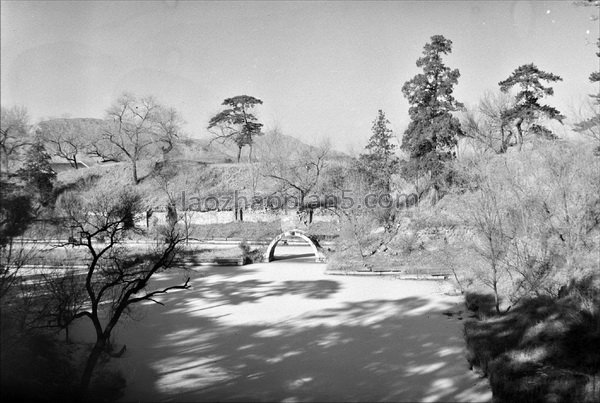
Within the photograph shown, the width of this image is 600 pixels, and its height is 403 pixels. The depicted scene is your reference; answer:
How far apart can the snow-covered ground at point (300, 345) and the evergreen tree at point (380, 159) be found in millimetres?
16244

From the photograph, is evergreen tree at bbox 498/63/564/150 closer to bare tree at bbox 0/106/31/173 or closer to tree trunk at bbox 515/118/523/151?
tree trunk at bbox 515/118/523/151

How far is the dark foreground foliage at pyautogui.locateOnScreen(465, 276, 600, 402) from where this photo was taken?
9.27 meters

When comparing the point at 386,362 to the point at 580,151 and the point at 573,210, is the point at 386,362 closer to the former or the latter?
the point at 573,210

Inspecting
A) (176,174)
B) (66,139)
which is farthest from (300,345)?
(66,139)

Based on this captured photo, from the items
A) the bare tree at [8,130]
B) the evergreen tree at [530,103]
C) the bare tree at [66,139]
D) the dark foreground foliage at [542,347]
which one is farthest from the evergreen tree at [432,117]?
the bare tree at [66,139]

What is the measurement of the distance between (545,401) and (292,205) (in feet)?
109

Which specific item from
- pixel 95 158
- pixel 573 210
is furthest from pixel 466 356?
pixel 95 158

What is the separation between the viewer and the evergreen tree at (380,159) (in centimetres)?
3569

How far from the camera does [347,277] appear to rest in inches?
878

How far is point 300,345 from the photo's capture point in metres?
12.8

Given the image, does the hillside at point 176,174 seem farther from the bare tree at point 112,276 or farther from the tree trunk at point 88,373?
the tree trunk at point 88,373

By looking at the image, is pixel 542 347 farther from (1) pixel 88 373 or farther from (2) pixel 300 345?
(1) pixel 88 373

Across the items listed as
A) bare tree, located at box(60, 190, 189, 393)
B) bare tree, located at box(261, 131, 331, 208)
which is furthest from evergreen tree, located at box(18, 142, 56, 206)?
bare tree, located at box(261, 131, 331, 208)

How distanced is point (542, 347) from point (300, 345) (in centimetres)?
658
